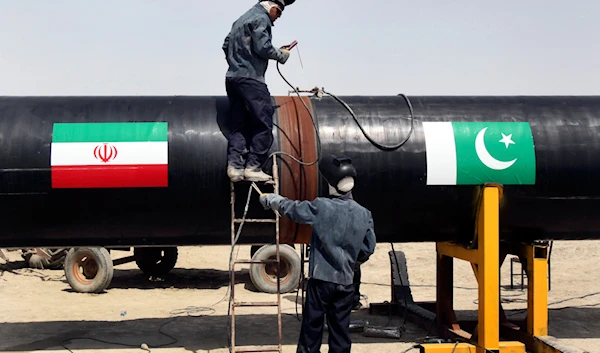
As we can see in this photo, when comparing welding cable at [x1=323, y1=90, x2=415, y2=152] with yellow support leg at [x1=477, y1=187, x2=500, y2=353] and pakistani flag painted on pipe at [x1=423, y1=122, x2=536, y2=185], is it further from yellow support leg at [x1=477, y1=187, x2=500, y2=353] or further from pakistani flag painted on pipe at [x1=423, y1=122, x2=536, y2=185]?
yellow support leg at [x1=477, y1=187, x2=500, y2=353]

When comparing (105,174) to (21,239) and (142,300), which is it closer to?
(21,239)

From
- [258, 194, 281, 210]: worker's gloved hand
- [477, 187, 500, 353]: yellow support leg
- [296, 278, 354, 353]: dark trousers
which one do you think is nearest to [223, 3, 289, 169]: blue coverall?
[258, 194, 281, 210]: worker's gloved hand

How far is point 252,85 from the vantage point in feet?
22.3

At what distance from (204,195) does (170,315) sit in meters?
3.85

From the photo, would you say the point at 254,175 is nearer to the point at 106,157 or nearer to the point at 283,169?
the point at 283,169

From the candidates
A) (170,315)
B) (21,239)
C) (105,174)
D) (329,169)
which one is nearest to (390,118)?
(329,169)

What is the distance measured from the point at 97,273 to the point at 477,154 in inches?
308

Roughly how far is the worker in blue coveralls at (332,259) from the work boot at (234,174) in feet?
3.40

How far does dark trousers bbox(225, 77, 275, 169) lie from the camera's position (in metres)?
6.78

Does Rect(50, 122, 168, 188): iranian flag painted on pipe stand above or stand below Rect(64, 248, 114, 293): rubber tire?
above

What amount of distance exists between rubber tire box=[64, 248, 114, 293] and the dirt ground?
0.57ft

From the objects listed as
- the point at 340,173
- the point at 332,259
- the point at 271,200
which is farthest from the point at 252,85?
the point at 332,259

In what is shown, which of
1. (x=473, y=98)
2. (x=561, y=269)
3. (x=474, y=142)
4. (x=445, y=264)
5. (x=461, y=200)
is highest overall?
(x=473, y=98)

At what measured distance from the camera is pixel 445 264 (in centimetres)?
814
